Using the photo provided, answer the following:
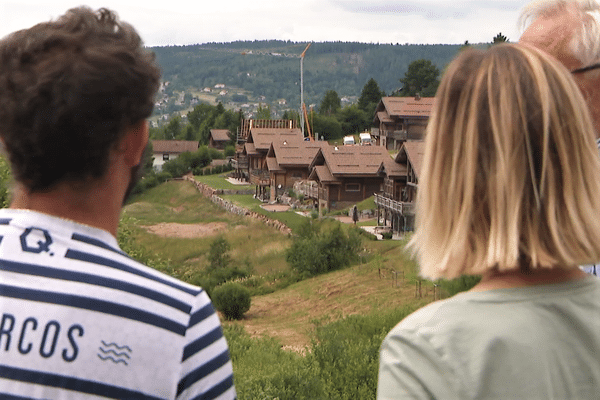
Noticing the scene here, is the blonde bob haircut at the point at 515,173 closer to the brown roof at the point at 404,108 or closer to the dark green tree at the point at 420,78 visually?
the brown roof at the point at 404,108

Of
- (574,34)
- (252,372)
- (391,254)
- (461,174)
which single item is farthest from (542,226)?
(391,254)

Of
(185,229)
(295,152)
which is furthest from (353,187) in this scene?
(295,152)

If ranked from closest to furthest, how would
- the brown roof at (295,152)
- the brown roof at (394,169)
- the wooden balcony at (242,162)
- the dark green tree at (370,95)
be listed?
the brown roof at (394,169), the brown roof at (295,152), the wooden balcony at (242,162), the dark green tree at (370,95)

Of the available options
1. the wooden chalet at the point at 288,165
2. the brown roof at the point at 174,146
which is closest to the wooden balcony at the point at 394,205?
the wooden chalet at the point at 288,165

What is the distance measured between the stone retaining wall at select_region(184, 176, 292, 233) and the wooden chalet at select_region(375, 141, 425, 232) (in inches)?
274

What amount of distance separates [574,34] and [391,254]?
2942 cm

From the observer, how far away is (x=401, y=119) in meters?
67.3

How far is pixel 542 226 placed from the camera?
1.86m

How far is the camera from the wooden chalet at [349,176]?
1959 inches

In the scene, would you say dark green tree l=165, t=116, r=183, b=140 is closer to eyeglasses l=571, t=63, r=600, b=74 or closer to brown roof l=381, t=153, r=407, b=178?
brown roof l=381, t=153, r=407, b=178

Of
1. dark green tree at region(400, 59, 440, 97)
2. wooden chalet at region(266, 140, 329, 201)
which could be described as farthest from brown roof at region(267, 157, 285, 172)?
dark green tree at region(400, 59, 440, 97)

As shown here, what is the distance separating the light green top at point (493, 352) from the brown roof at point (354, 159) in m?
47.3

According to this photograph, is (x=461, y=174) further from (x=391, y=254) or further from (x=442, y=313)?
(x=391, y=254)

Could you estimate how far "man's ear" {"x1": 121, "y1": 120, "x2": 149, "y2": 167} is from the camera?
2.05 metres
